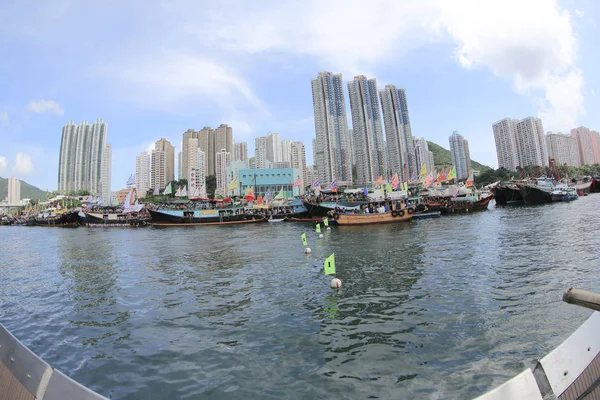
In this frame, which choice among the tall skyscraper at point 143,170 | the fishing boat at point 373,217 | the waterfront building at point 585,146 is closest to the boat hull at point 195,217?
the fishing boat at point 373,217

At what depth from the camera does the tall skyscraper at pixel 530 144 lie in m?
104

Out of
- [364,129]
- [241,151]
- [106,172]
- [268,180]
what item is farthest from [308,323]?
[106,172]

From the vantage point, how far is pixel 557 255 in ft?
A: 46.8

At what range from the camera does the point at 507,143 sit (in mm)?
111500

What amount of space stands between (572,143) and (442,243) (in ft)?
482

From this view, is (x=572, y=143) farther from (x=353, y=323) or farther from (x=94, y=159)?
(x=94, y=159)

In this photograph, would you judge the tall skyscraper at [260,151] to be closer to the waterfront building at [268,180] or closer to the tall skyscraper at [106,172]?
the waterfront building at [268,180]

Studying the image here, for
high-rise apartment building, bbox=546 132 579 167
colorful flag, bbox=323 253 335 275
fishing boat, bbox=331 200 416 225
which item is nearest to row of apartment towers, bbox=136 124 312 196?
fishing boat, bbox=331 200 416 225

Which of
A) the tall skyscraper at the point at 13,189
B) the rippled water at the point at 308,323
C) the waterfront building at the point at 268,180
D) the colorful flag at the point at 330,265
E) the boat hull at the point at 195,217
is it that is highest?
the tall skyscraper at the point at 13,189

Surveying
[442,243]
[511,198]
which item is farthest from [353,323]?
[511,198]

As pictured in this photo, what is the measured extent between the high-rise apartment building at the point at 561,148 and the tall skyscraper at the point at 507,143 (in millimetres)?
20198

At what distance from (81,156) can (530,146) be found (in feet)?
605

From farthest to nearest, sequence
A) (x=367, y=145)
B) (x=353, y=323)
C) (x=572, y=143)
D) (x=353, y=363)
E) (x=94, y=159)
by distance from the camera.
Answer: (x=94, y=159) → (x=572, y=143) → (x=367, y=145) → (x=353, y=323) → (x=353, y=363)

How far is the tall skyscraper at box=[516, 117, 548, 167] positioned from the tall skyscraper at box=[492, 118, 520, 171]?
1157 millimetres
